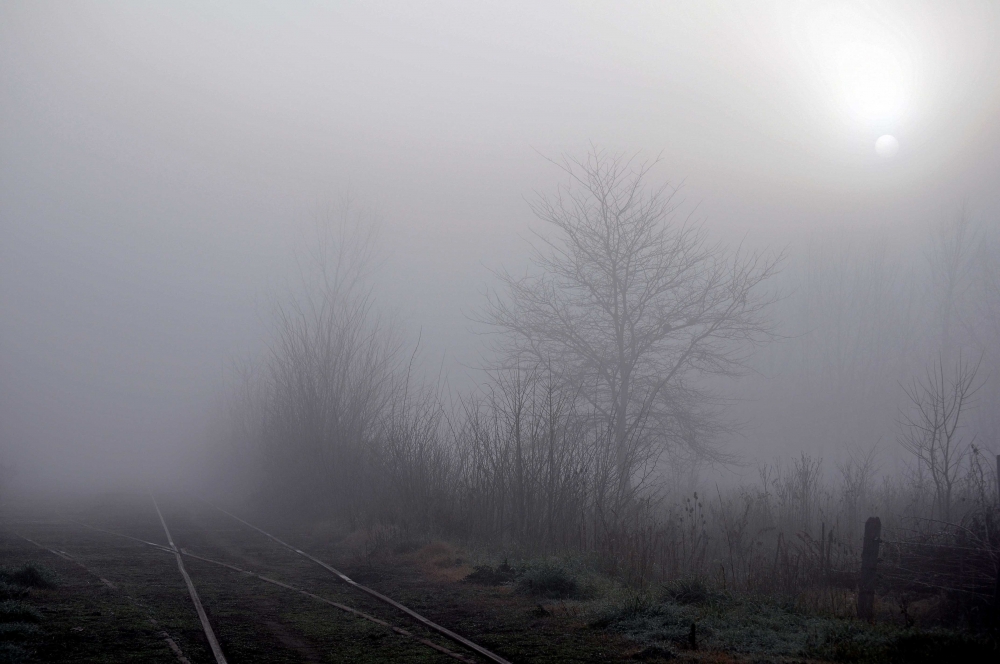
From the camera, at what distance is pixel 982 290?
4422cm

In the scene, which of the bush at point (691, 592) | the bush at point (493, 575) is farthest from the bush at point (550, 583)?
the bush at point (691, 592)

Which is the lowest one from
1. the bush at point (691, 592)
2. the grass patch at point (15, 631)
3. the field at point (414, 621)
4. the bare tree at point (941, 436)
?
the grass patch at point (15, 631)

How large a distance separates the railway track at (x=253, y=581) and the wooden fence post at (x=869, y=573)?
4.54 meters

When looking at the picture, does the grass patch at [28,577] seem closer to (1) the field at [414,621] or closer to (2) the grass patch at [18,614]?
(1) the field at [414,621]

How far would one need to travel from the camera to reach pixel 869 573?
28.3 feet

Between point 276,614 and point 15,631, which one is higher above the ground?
point 276,614

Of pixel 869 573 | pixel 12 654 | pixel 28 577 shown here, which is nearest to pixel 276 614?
pixel 12 654

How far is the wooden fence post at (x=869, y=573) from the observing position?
28.0ft

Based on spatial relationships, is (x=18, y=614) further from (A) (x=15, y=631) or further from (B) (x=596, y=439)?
(B) (x=596, y=439)

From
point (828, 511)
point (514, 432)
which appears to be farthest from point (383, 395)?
point (828, 511)

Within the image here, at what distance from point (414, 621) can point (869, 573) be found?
5.41m

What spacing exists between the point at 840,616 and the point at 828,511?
8611 mm

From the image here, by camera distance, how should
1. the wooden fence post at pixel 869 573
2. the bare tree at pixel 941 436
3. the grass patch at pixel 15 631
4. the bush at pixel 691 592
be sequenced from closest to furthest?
the grass patch at pixel 15 631
the wooden fence post at pixel 869 573
the bush at pixel 691 592
the bare tree at pixel 941 436

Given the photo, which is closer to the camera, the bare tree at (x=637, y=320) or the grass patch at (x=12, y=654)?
the grass patch at (x=12, y=654)
